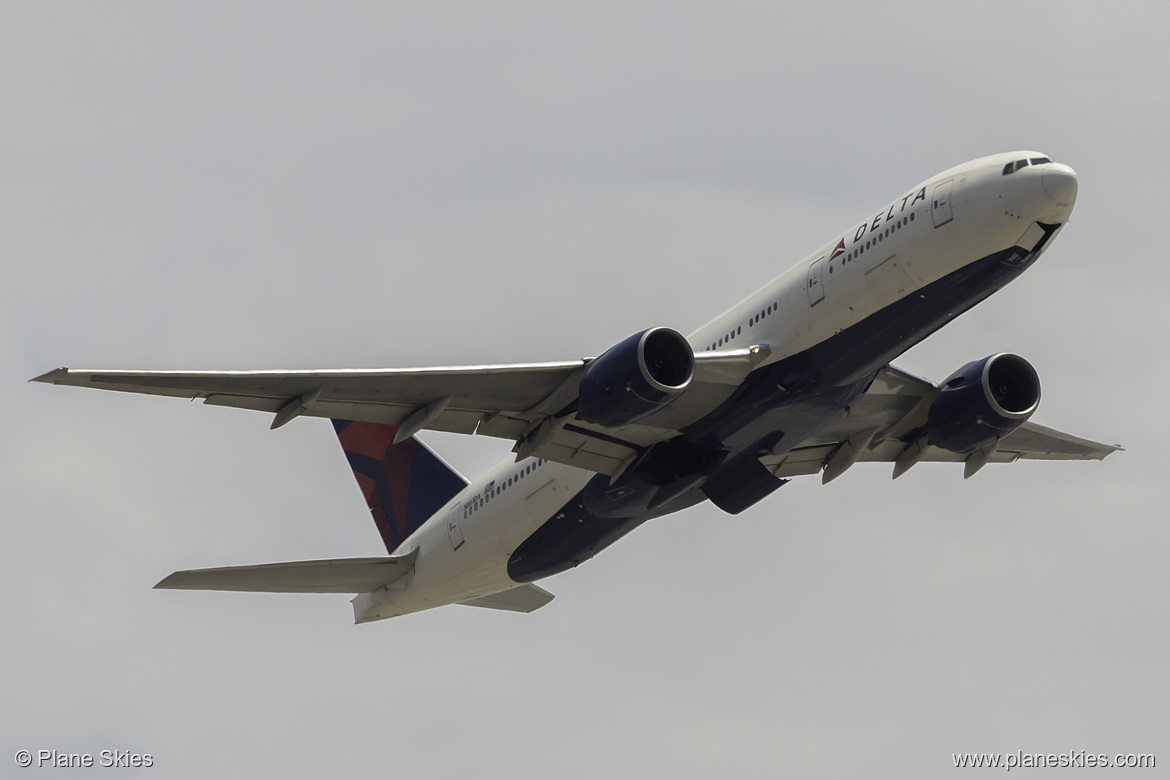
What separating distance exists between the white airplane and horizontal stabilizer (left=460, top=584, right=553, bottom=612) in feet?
0.52

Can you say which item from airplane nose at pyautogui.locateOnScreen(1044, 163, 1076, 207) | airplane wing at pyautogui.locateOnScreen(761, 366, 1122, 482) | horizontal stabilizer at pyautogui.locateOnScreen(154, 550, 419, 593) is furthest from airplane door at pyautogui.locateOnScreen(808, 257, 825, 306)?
horizontal stabilizer at pyautogui.locateOnScreen(154, 550, 419, 593)

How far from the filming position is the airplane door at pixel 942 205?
1092 inches

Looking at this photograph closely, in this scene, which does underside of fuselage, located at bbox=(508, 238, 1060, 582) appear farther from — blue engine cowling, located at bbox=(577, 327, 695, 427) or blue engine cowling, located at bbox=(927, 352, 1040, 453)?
blue engine cowling, located at bbox=(927, 352, 1040, 453)

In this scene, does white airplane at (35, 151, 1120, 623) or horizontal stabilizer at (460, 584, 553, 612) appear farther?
horizontal stabilizer at (460, 584, 553, 612)

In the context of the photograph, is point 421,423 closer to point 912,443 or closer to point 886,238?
point 886,238

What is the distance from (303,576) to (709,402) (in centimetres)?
1073

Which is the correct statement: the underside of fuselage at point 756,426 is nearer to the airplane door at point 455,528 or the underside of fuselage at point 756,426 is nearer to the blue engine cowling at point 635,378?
the airplane door at point 455,528

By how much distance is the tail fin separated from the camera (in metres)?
39.3

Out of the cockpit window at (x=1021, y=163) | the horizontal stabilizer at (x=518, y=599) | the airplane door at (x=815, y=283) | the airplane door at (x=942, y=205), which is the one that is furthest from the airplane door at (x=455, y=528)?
the cockpit window at (x=1021, y=163)

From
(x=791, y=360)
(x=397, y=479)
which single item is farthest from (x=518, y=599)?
(x=791, y=360)

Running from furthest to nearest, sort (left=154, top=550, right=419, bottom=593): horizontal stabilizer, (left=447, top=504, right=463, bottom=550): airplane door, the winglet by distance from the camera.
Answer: (left=447, top=504, right=463, bottom=550): airplane door → (left=154, top=550, right=419, bottom=593): horizontal stabilizer → the winglet

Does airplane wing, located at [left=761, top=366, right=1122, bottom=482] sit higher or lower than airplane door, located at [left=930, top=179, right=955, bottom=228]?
lower

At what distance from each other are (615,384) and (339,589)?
11476 millimetres

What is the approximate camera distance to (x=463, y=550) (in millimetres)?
35000
